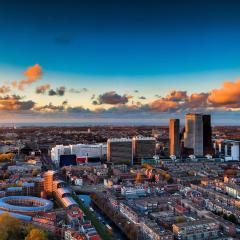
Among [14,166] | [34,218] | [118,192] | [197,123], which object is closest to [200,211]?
[118,192]

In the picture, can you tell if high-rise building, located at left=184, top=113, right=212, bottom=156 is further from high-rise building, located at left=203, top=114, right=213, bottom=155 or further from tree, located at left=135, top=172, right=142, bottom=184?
tree, located at left=135, top=172, right=142, bottom=184

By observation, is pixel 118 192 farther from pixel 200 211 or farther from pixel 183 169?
pixel 183 169

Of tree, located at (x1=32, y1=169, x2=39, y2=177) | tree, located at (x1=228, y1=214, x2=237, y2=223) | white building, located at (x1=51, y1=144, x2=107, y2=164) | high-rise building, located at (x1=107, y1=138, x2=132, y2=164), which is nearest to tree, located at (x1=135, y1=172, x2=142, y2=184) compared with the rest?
tree, located at (x1=32, y1=169, x2=39, y2=177)

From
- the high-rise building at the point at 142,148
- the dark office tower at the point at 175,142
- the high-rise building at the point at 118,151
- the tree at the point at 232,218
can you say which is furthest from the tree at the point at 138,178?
the dark office tower at the point at 175,142

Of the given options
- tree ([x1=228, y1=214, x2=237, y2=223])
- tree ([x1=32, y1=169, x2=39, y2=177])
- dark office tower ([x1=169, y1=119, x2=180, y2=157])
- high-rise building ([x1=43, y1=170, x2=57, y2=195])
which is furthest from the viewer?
dark office tower ([x1=169, y1=119, x2=180, y2=157])

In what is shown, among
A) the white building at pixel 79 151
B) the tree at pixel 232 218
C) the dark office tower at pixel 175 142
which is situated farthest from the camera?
the dark office tower at pixel 175 142

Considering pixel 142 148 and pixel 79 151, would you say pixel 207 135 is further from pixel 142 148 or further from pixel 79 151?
pixel 79 151

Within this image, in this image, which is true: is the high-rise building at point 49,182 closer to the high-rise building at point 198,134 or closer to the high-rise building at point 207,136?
the high-rise building at point 198,134
